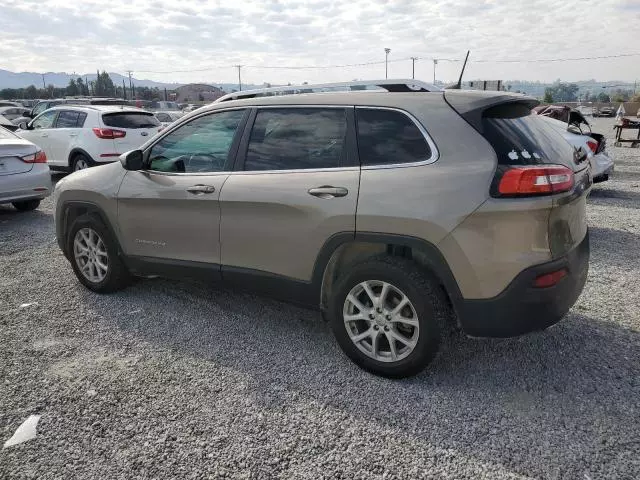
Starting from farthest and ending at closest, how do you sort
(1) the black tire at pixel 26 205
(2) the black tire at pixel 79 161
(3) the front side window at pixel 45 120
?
1. (3) the front side window at pixel 45 120
2. (2) the black tire at pixel 79 161
3. (1) the black tire at pixel 26 205

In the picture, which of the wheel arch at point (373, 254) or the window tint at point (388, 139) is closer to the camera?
the wheel arch at point (373, 254)

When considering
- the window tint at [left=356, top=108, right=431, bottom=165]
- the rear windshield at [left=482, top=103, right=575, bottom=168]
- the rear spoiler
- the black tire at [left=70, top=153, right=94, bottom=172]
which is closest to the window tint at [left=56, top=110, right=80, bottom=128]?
the black tire at [left=70, top=153, right=94, bottom=172]

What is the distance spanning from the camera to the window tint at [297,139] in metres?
3.44

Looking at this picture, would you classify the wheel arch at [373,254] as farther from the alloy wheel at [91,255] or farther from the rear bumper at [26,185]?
the rear bumper at [26,185]

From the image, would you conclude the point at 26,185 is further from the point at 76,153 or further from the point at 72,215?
the point at 72,215

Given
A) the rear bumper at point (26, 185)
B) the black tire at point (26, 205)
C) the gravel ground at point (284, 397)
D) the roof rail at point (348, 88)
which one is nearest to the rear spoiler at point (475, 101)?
the roof rail at point (348, 88)

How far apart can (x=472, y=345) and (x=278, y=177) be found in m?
1.84

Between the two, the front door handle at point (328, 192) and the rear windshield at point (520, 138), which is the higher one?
the rear windshield at point (520, 138)

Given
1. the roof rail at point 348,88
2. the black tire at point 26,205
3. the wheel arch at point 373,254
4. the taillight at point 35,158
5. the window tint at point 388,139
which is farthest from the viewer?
the black tire at point 26,205

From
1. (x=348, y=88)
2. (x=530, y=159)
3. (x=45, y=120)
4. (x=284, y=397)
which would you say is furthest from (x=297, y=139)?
(x=45, y=120)

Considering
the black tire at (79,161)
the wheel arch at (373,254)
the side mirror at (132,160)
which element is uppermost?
the side mirror at (132,160)

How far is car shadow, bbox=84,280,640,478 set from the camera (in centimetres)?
273

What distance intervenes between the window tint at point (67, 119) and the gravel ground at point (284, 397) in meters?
7.50

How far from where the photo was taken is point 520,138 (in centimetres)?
299
